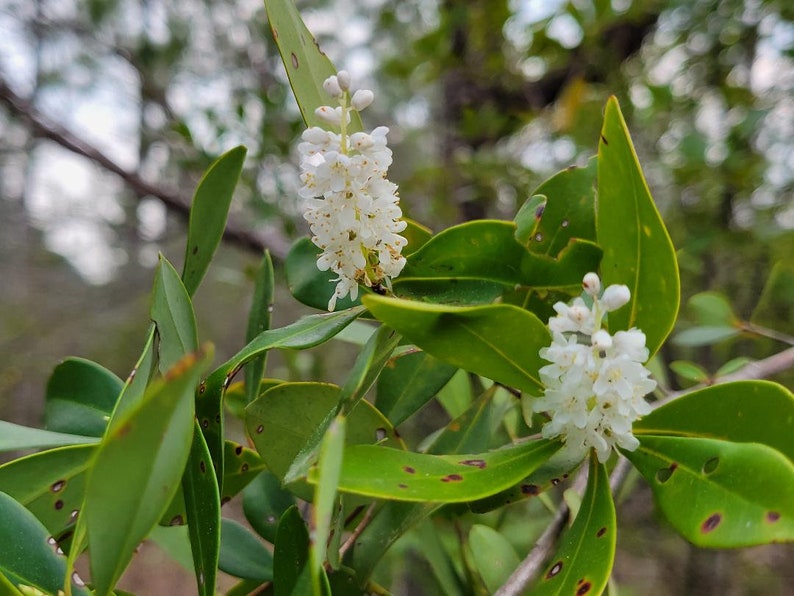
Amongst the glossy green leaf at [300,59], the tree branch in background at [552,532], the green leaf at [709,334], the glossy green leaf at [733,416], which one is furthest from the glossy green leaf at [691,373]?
→ the glossy green leaf at [300,59]

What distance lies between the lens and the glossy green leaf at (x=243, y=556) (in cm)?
53

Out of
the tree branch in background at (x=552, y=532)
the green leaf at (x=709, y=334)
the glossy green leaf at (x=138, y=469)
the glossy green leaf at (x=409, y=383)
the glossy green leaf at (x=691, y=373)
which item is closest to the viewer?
the glossy green leaf at (x=138, y=469)

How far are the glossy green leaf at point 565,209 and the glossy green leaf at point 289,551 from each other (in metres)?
0.30

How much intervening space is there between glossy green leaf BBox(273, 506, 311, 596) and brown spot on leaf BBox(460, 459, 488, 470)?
0.13 meters

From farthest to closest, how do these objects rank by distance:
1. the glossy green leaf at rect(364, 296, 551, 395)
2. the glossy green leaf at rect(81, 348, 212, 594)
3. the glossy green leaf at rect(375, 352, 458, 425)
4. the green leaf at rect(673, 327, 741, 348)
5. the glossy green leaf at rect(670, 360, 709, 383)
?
the green leaf at rect(673, 327, 741, 348) → the glossy green leaf at rect(670, 360, 709, 383) → the glossy green leaf at rect(375, 352, 458, 425) → the glossy green leaf at rect(364, 296, 551, 395) → the glossy green leaf at rect(81, 348, 212, 594)

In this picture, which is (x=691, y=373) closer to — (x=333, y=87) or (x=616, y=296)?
(x=616, y=296)

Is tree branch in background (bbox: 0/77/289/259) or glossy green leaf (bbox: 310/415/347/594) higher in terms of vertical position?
tree branch in background (bbox: 0/77/289/259)

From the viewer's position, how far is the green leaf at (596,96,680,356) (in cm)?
42

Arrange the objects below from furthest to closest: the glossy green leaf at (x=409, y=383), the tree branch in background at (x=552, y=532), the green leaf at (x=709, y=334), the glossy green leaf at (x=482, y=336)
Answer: the green leaf at (x=709, y=334)
the glossy green leaf at (x=409, y=383)
the tree branch in background at (x=552, y=532)
the glossy green leaf at (x=482, y=336)

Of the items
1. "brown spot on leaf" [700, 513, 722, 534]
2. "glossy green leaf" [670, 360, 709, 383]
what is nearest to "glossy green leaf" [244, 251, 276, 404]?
Answer: "brown spot on leaf" [700, 513, 722, 534]

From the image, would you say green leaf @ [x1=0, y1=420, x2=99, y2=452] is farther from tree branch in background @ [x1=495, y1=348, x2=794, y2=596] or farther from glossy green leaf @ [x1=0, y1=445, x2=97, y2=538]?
tree branch in background @ [x1=495, y1=348, x2=794, y2=596]

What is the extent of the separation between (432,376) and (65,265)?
3777 mm

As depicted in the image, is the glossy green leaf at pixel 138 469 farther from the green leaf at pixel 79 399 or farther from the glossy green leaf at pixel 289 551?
the green leaf at pixel 79 399

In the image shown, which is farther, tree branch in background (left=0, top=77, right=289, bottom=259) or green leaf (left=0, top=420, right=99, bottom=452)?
tree branch in background (left=0, top=77, right=289, bottom=259)
